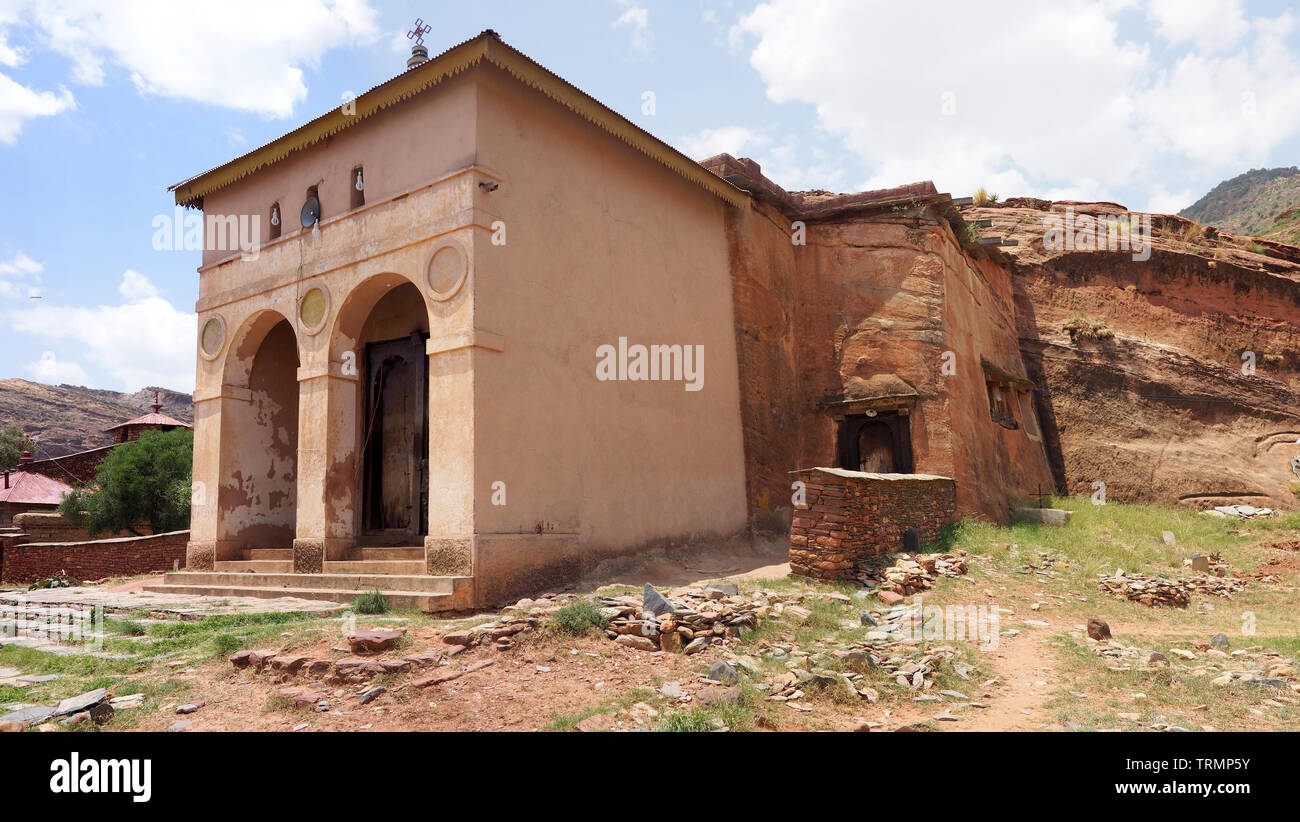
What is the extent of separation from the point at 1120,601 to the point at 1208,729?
18.6 feet

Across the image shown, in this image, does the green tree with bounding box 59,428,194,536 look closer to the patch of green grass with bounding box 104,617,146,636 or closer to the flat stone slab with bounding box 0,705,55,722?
the patch of green grass with bounding box 104,617,146,636

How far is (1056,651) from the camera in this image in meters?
7.45

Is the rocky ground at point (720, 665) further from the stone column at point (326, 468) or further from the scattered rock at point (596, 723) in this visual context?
Result: the stone column at point (326, 468)

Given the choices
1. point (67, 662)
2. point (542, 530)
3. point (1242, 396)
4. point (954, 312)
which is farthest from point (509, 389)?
point (1242, 396)

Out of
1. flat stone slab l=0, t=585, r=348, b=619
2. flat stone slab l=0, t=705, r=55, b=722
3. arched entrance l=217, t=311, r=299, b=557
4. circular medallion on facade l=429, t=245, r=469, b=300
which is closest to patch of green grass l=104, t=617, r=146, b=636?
flat stone slab l=0, t=585, r=348, b=619

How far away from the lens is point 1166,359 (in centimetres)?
1955

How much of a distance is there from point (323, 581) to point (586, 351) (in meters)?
4.78

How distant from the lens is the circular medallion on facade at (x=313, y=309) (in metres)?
11.9

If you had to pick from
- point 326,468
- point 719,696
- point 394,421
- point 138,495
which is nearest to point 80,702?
point 719,696

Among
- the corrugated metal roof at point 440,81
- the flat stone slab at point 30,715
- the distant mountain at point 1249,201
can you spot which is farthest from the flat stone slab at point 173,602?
the distant mountain at point 1249,201

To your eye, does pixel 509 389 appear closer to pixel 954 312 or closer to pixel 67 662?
pixel 67 662

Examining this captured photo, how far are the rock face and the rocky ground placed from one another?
8929 millimetres

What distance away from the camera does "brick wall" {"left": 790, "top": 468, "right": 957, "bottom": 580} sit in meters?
10.5

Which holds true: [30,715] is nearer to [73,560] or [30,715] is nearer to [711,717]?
[711,717]
